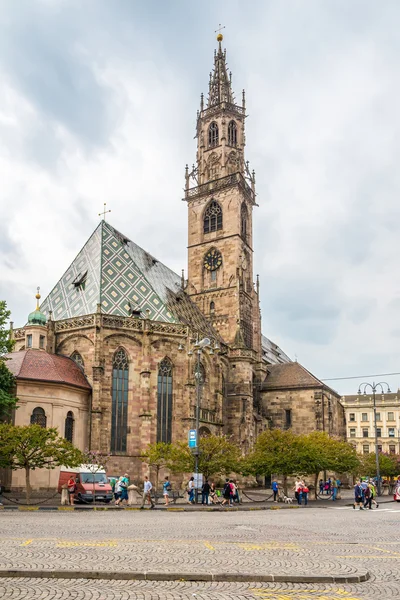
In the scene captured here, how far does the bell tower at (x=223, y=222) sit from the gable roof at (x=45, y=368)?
18.3 m

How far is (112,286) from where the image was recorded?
45.7 meters

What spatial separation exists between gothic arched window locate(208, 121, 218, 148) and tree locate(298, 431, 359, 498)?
111 feet

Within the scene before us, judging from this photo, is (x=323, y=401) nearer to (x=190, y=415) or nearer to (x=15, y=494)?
(x=190, y=415)

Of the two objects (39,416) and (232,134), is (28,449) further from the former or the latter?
(232,134)

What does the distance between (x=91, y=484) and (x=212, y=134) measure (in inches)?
1781

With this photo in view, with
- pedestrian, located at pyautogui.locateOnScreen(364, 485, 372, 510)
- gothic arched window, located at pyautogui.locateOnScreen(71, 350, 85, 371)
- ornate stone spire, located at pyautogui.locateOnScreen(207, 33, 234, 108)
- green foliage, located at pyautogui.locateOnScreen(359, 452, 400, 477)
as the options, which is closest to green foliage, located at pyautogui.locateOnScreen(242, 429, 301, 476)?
pedestrian, located at pyautogui.locateOnScreen(364, 485, 372, 510)

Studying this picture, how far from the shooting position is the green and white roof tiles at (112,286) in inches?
1753

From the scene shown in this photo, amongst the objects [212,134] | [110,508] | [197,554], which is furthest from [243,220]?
[197,554]

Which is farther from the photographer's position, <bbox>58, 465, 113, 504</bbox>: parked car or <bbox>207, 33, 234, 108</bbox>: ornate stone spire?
<bbox>207, 33, 234, 108</bbox>: ornate stone spire

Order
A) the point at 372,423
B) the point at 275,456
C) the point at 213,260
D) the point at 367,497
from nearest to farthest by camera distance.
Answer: the point at 367,497 → the point at 275,456 → the point at 213,260 → the point at 372,423

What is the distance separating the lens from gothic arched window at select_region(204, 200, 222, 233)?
62.5 m

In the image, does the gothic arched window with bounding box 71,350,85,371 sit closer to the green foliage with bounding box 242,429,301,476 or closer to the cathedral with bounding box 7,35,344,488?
the cathedral with bounding box 7,35,344,488

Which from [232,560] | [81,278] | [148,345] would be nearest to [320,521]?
[232,560]

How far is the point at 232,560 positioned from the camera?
10.4 metres
